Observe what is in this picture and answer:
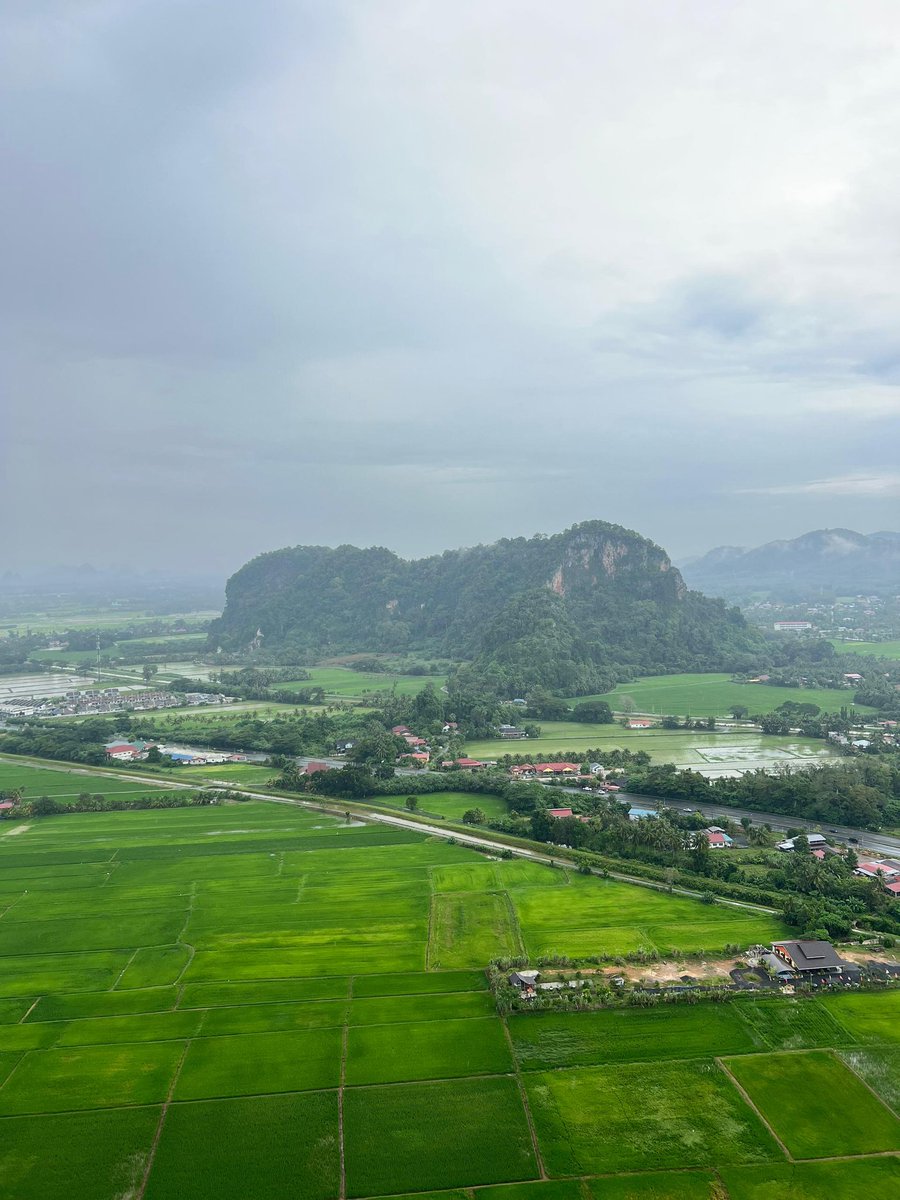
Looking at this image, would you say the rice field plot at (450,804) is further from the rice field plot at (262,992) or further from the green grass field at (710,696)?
the green grass field at (710,696)

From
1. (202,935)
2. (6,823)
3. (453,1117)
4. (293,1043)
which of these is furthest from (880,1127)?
(6,823)

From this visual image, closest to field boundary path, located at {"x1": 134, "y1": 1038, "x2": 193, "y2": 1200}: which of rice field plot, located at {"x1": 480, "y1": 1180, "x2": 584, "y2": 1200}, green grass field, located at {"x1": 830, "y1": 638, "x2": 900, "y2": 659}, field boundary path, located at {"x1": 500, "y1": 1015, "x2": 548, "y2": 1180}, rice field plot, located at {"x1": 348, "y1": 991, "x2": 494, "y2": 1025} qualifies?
rice field plot, located at {"x1": 348, "y1": 991, "x2": 494, "y2": 1025}

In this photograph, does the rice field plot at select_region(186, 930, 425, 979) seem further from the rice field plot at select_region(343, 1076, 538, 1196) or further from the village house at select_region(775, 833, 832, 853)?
the village house at select_region(775, 833, 832, 853)

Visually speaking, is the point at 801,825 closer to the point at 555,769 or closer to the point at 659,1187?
the point at 555,769

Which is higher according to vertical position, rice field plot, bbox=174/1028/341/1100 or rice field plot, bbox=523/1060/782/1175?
rice field plot, bbox=174/1028/341/1100

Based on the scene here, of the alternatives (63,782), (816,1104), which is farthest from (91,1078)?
(63,782)
